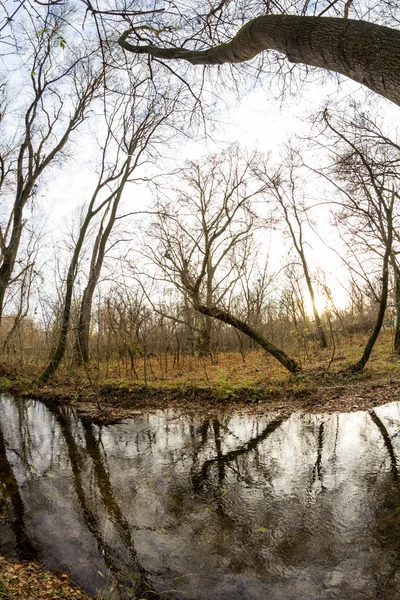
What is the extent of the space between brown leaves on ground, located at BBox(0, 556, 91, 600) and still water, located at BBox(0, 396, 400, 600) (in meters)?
0.15

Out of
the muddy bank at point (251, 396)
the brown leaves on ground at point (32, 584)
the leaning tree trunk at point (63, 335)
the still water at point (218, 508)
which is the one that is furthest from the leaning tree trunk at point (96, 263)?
the brown leaves on ground at point (32, 584)

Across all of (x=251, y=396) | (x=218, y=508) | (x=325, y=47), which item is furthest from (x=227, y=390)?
(x=325, y=47)

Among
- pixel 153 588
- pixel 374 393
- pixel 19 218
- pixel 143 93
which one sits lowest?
pixel 153 588

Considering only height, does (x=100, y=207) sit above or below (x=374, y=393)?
above

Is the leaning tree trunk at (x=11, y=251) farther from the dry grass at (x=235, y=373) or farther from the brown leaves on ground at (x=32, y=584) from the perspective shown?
the brown leaves on ground at (x=32, y=584)

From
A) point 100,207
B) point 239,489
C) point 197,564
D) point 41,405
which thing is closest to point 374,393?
point 239,489

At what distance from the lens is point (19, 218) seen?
45.8ft

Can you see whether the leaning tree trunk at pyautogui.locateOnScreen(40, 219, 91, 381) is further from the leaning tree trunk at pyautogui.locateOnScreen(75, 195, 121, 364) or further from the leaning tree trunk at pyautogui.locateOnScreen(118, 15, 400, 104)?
the leaning tree trunk at pyautogui.locateOnScreen(118, 15, 400, 104)

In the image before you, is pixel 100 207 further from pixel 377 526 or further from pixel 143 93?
pixel 377 526

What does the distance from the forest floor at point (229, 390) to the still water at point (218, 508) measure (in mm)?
1131

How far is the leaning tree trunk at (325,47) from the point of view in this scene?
2426 mm

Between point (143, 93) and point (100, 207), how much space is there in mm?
12709

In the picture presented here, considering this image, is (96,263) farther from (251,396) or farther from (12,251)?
(251,396)

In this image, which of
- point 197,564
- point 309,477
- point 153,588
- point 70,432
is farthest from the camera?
point 70,432
